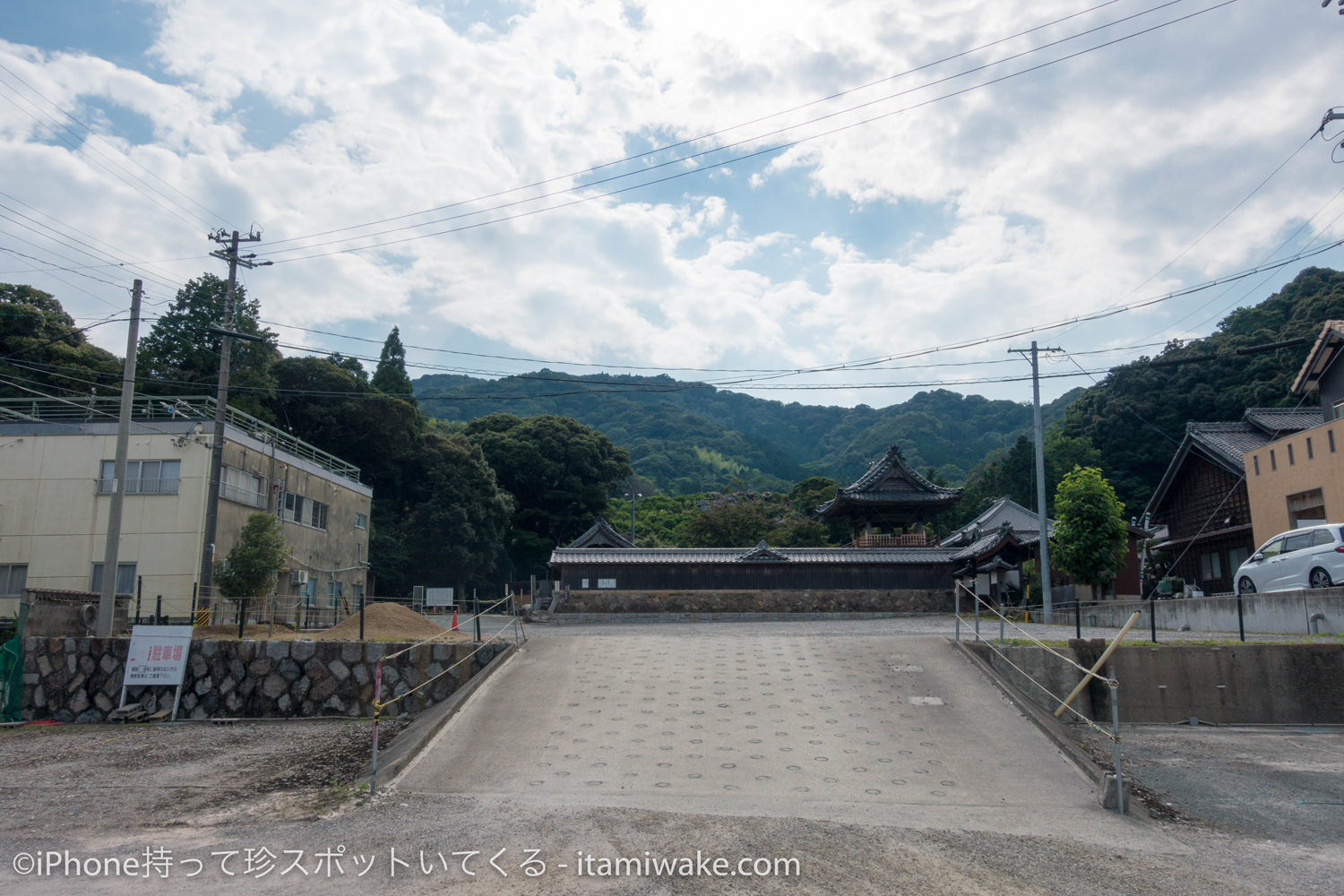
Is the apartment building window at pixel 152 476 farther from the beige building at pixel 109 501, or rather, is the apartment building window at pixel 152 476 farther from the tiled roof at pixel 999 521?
the tiled roof at pixel 999 521

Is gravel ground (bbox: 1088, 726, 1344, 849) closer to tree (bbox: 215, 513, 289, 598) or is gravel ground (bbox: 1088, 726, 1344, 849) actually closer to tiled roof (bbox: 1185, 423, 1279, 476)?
tree (bbox: 215, 513, 289, 598)

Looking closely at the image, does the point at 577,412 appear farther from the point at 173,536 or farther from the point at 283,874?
the point at 283,874

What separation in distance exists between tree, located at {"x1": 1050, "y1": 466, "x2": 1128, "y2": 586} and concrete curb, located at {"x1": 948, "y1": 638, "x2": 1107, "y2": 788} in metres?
13.8

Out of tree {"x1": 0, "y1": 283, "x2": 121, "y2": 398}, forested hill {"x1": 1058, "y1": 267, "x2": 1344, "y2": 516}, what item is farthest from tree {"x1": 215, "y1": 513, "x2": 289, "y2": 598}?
forested hill {"x1": 1058, "y1": 267, "x2": 1344, "y2": 516}

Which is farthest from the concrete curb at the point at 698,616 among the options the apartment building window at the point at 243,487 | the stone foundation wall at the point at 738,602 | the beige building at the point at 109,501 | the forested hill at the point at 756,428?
the forested hill at the point at 756,428

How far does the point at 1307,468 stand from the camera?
2283cm

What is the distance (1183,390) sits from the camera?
5153cm

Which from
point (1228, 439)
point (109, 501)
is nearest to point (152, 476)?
point (109, 501)

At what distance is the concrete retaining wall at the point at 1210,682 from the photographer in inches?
469

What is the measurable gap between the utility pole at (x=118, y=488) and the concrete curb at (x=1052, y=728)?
49.0ft

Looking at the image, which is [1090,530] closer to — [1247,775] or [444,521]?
[1247,775]

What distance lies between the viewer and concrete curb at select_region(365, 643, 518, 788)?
894cm

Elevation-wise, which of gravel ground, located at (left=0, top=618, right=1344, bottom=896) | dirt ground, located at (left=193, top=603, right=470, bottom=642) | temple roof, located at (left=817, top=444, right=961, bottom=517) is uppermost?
temple roof, located at (left=817, top=444, right=961, bottom=517)

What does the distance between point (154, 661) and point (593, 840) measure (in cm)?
1052
